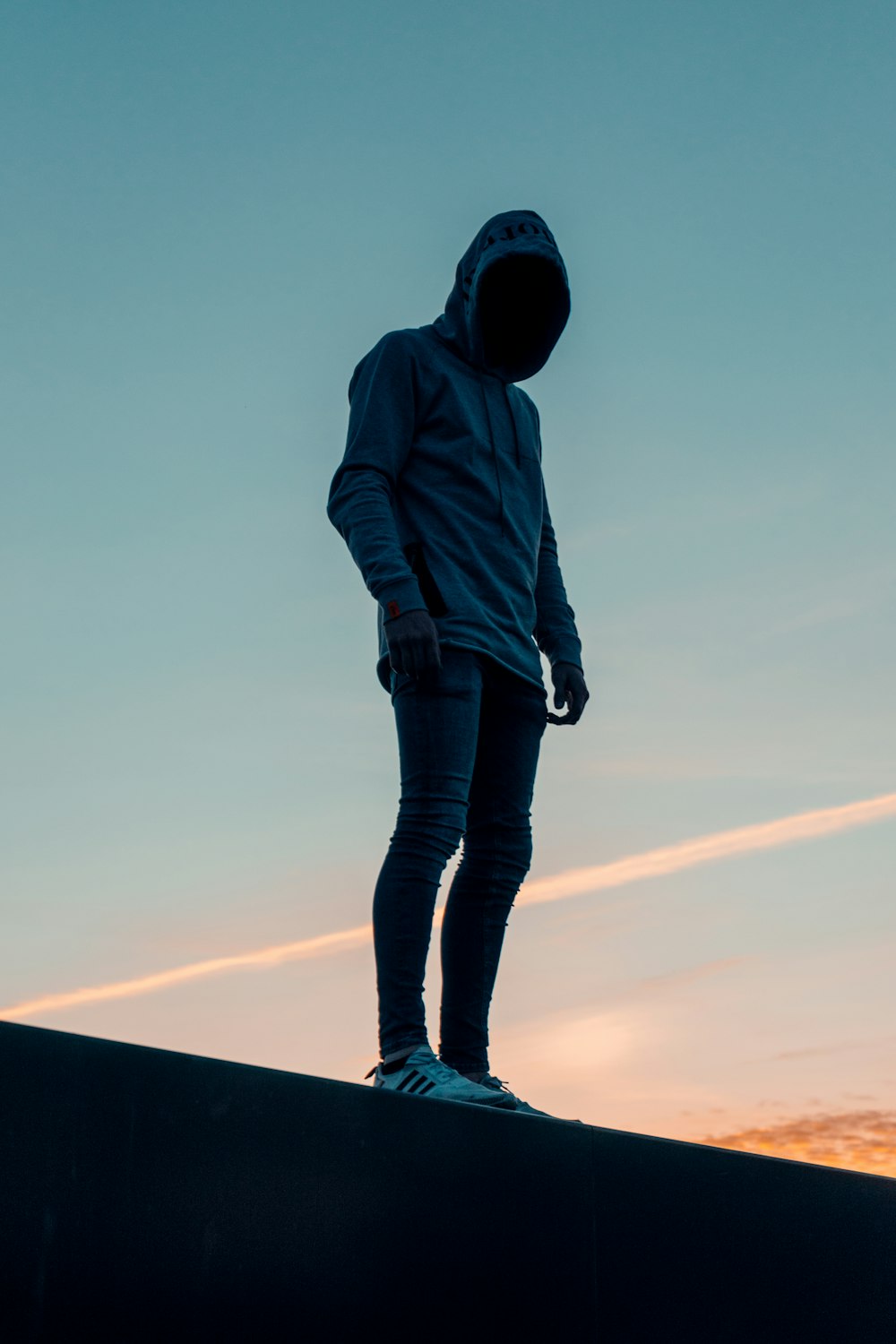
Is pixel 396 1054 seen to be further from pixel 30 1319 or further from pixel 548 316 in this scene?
pixel 548 316

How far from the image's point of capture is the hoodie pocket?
339 cm

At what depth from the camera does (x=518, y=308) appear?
375 centimetres

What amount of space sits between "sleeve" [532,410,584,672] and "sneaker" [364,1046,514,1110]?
135 cm

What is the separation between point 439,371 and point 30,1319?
2499mm

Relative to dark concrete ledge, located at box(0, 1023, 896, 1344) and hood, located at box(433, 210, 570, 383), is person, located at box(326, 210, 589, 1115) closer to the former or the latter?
hood, located at box(433, 210, 570, 383)

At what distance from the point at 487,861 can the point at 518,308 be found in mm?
1498

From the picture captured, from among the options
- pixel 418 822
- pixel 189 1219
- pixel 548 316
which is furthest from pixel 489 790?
pixel 189 1219

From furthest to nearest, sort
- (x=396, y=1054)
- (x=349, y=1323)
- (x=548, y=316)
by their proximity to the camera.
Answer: (x=548, y=316), (x=396, y=1054), (x=349, y=1323)

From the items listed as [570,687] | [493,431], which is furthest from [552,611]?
[493,431]

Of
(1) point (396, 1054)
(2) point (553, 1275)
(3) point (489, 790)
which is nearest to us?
(2) point (553, 1275)

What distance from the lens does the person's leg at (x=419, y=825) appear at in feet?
10.2

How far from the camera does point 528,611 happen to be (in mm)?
3676

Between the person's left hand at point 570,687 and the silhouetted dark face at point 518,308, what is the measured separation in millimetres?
868

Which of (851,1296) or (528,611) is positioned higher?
(528,611)
